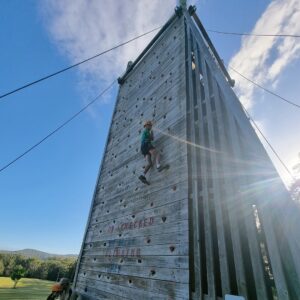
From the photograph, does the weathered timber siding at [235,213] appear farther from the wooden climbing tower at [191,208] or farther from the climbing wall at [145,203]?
the climbing wall at [145,203]

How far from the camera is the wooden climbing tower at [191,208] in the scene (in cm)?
210

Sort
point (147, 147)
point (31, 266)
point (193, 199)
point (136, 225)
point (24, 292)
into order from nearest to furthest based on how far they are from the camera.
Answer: point (193, 199) → point (136, 225) → point (147, 147) → point (24, 292) → point (31, 266)

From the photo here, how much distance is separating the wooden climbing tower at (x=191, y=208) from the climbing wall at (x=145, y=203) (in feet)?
0.08

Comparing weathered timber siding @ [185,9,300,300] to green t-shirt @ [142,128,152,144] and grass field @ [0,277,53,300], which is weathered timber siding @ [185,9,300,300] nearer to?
green t-shirt @ [142,128,152,144]

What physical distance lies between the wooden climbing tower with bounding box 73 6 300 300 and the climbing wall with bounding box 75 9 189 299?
0.02 m

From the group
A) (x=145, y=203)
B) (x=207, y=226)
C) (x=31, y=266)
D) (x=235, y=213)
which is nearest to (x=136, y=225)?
(x=145, y=203)

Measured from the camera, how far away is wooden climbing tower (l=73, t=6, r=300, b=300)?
6.89ft

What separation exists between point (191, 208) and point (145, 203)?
1200 millimetres

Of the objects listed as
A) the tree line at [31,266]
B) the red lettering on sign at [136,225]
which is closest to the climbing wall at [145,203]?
the red lettering on sign at [136,225]

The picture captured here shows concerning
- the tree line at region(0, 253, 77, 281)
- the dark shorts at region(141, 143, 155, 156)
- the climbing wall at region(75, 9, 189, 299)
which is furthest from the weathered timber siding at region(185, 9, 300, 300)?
the tree line at region(0, 253, 77, 281)

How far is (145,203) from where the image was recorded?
13.5ft

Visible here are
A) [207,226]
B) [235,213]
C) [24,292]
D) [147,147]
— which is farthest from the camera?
[24,292]

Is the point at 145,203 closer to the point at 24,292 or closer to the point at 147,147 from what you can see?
the point at 147,147

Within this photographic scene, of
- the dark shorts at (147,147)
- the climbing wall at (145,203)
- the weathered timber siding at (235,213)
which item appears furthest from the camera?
the dark shorts at (147,147)
